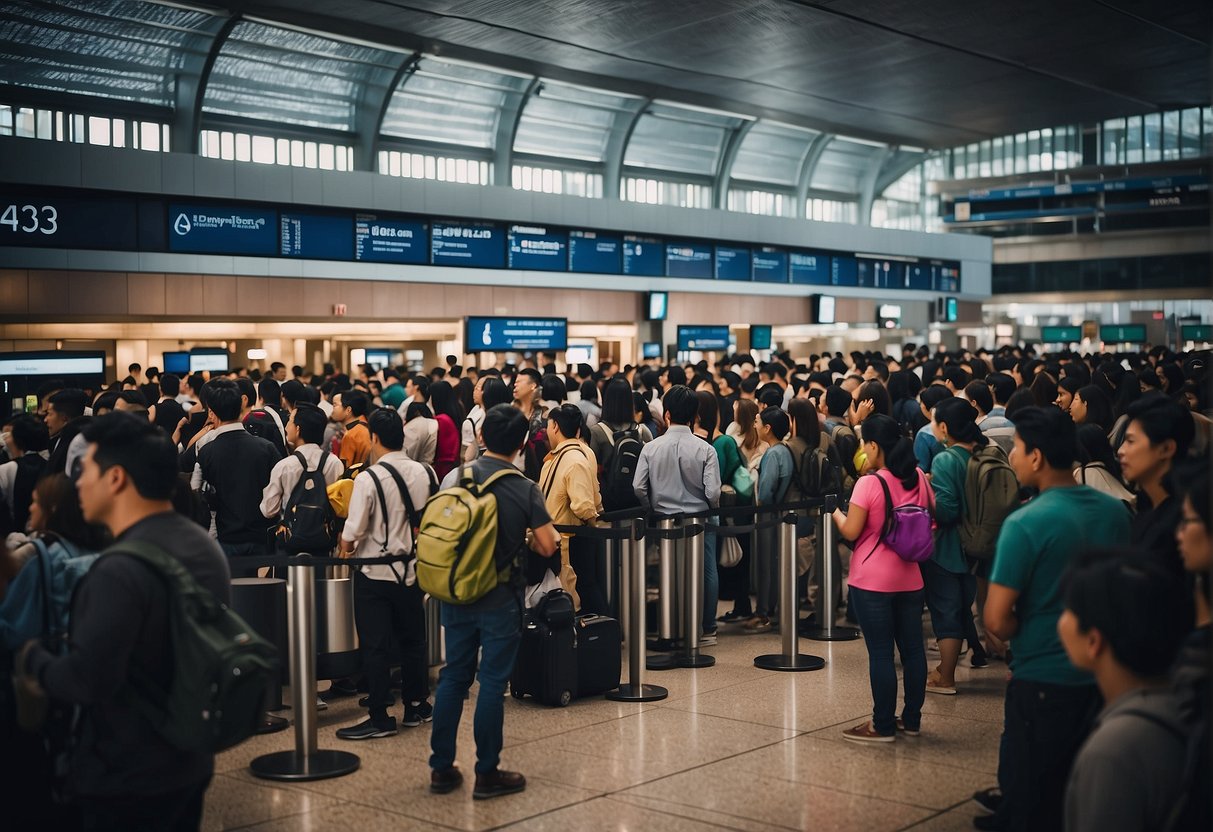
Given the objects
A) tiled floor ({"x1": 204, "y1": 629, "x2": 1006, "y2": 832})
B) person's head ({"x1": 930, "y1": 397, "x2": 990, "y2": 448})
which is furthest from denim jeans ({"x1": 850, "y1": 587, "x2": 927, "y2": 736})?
person's head ({"x1": 930, "y1": 397, "x2": 990, "y2": 448})

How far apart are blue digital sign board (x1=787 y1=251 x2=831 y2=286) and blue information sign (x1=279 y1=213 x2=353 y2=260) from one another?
10325 millimetres

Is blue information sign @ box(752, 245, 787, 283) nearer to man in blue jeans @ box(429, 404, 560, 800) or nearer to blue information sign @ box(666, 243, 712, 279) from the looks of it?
blue information sign @ box(666, 243, 712, 279)

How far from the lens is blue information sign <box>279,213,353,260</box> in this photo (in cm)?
1574

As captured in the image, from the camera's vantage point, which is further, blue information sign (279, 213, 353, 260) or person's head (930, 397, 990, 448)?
blue information sign (279, 213, 353, 260)

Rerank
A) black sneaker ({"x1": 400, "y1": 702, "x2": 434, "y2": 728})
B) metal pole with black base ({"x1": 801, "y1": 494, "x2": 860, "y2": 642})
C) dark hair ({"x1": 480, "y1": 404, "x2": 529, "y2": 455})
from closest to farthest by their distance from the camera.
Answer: dark hair ({"x1": 480, "y1": 404, "x2": 529, "y2": 455}), black sneaker ({"x1": 400, "y1": 702, "x2": 434, "y2": 728}), metal pole with black base ({"x1": 801, "y1": 494, "x2": 860, "y2": 642})

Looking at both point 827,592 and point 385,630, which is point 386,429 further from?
point 827,592

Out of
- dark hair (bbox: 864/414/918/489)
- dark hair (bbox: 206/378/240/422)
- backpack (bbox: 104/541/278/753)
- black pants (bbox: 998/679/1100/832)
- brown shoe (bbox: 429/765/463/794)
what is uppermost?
dark hair (bbox: 206/378/240/422)

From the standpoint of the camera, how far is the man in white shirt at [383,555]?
6.07m

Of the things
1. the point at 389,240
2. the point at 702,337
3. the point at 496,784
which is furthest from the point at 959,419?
the point at 702,337

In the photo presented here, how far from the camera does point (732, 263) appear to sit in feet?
73.3

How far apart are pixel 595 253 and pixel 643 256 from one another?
1189 mm

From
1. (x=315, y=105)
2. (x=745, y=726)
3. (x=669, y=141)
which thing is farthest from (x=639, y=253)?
(x=745, y=726)

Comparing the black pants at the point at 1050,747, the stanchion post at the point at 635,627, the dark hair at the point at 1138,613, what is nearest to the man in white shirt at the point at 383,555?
the stanchion post at the point at 635,627

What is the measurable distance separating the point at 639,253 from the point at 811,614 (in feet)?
39.8
